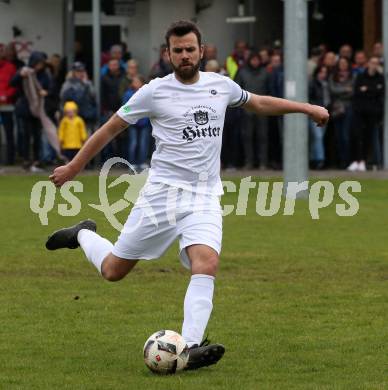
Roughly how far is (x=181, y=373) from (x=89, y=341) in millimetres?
1149

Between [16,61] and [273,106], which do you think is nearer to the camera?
[273,106]

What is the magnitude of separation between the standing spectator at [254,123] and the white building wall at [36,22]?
19.4 ft

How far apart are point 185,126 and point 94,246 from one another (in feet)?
4.02

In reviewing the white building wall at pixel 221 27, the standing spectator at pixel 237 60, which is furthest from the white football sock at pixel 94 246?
the white building wall at pixel 221 27

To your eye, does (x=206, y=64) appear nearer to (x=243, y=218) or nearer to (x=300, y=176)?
(x=300, y=176)

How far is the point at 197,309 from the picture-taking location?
7.73m

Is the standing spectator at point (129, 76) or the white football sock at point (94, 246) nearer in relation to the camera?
the white football sock at point (94, 246)

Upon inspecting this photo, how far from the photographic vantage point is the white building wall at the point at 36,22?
92.5 feet

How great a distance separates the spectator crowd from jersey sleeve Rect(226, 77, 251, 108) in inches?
590

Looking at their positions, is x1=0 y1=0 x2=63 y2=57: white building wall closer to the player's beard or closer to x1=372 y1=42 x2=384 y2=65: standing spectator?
x1=372 y1=42 x2=384 y2=65: standing spectator

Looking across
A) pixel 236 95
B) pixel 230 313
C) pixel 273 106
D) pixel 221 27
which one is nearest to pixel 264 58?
pixel 221 27

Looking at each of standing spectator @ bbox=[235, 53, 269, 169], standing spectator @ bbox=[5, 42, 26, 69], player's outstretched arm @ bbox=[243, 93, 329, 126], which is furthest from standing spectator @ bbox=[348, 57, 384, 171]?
player's outstretched arm @ bbox=[243, 93, 329, 126]

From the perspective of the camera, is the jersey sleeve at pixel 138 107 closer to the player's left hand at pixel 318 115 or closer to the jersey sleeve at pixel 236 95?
the jersey sleeve at pixel 236 95

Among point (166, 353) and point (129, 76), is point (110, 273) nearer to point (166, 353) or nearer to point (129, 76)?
point (166, 353)
